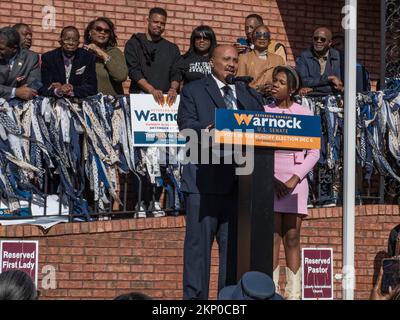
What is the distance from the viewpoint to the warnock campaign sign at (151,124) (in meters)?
11.6

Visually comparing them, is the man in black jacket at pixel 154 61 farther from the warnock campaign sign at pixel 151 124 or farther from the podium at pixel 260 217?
the podium at pixel 260 217

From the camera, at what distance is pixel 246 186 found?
823 cm

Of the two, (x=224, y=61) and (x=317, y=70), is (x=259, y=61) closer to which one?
(x=317, y=70)

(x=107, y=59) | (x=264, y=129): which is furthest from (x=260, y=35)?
(x=264, y=129)

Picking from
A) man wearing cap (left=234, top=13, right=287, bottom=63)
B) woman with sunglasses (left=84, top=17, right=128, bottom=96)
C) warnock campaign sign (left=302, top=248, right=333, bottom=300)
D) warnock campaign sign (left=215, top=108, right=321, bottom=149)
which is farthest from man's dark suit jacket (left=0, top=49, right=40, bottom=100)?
warnock campaign sign (left=215, top=108, right=321, bottom=149)

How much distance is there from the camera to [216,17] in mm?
14625

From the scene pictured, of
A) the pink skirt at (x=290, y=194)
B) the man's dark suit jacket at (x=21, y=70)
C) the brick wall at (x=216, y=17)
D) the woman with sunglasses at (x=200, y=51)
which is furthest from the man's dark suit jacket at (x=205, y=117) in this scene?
the brick wall at (x=216, y=17)

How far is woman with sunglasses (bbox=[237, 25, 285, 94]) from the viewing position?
1218 cm

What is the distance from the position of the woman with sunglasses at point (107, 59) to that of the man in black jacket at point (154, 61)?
0.42ft

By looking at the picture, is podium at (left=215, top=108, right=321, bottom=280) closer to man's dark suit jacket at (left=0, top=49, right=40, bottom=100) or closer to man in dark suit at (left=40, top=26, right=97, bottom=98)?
man in dark suit at (left=40, top=26, right=97, bottom=98)
